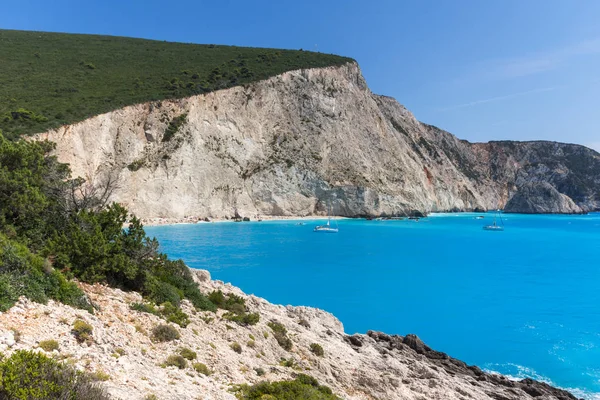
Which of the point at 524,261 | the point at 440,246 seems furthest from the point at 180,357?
the point at 440,246

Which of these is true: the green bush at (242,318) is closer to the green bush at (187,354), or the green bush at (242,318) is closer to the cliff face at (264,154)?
the green bush at (187,354)

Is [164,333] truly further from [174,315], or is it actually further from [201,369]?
[201,369]

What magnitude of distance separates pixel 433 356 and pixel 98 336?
41.1 feet

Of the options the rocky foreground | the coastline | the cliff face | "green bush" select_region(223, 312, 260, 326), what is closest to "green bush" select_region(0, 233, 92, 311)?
the rocky foreground

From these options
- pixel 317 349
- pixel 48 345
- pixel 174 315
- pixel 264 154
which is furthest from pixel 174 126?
pixel 48 345

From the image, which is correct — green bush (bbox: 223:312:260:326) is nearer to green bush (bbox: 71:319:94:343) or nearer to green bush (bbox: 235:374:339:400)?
green bush (bbox: 235:374:339:400)

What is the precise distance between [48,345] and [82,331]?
88 centimetres

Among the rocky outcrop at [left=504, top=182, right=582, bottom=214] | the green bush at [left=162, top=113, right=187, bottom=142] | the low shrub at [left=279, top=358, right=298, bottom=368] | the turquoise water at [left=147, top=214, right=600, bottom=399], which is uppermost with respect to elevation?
the green bush at [left=162, top=113, right=187, bottom=142]

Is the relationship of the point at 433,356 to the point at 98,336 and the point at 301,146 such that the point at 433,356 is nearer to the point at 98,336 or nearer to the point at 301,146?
the point at 98,336

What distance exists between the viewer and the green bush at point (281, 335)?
1132 cm

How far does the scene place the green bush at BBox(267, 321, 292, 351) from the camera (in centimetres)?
1132

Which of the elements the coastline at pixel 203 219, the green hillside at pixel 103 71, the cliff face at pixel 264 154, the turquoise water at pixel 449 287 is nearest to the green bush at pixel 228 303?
the turquoise water at pixel 449 287

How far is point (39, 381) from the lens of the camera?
4805 millimetres

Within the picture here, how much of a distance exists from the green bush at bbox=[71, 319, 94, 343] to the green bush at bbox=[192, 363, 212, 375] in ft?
7.19
